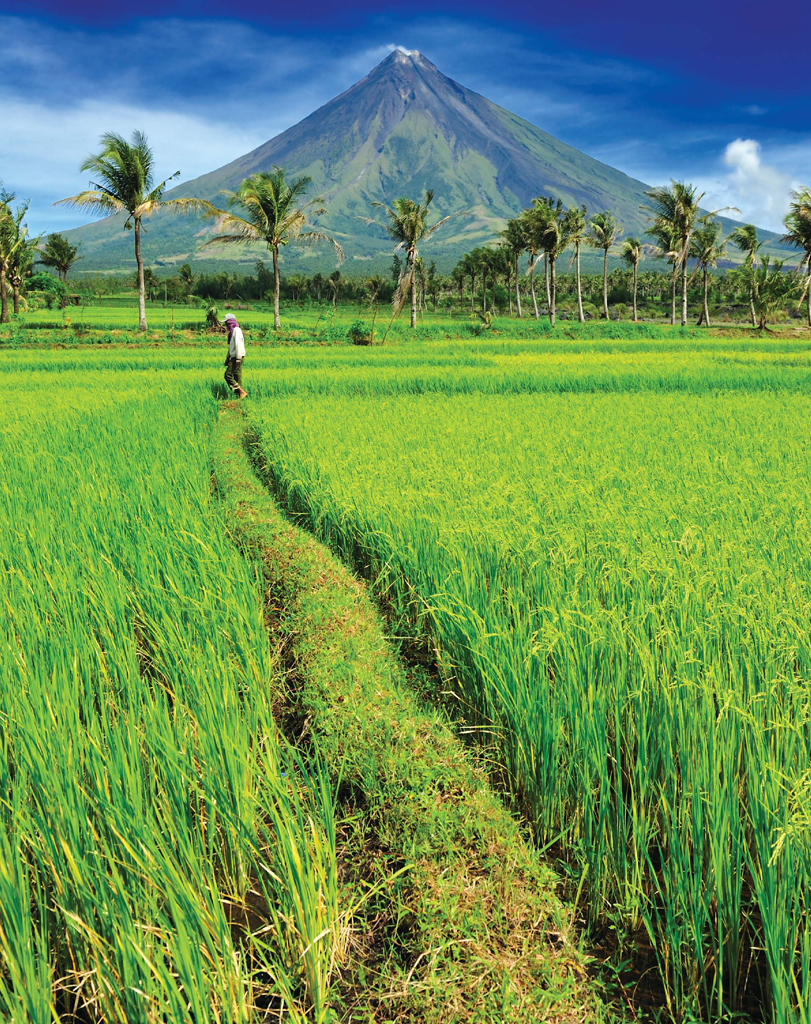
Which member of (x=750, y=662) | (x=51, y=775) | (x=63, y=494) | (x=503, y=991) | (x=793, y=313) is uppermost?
(x=793, y=313)

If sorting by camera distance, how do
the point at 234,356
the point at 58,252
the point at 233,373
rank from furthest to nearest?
the point at 58,252
the point at 233,373
the point at 234,356

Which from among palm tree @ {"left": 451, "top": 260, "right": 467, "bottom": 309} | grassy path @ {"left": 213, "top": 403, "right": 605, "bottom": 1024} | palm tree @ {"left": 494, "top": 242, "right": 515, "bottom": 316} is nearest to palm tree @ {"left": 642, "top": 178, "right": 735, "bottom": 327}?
palm tree @ {"left": 494, "top": 242, "right": 515, "bottom": 316}

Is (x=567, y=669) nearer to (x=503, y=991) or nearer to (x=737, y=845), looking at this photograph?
(x=737, y=845)

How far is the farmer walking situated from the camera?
10.5 metres

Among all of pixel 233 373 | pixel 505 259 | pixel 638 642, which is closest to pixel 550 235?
pixel 505 259

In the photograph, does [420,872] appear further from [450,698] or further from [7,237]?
[7,237]

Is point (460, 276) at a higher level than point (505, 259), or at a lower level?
higher

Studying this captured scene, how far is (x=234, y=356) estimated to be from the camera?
10805mm

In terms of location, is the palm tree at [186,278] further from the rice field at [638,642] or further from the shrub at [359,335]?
the rice field at [638,642]

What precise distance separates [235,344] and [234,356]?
29 cm

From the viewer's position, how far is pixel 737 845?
4.42 ft

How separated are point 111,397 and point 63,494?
6435 millimetres

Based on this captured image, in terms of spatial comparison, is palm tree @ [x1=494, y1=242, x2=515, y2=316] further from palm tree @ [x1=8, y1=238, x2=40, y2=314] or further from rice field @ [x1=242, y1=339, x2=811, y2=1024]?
rice field @ [x1=242, y1=339, x2=811, y2=1024]

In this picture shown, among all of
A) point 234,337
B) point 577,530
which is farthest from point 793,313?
point 577,530
